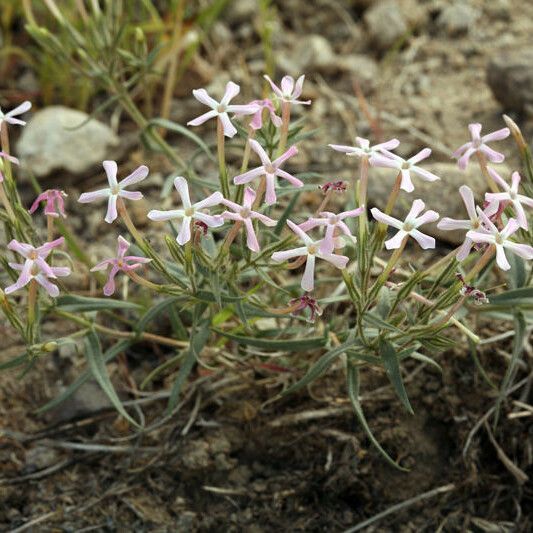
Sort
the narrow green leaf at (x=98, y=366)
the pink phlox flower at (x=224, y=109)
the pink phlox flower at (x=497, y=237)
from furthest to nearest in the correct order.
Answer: the narrow green leaf at (x=98, y=366) → the pink phlox flower at (x=224, y=109) → the pink phlox flower at (x=497, y=237)

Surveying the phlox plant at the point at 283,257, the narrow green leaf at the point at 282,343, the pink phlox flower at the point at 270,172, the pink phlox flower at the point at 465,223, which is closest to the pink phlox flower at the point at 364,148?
the phlox plant at the point at 283,257

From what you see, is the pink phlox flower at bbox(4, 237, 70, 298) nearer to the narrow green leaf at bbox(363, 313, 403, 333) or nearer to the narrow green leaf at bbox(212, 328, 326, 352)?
the narrow green leaf at bbox(212, 328, 326, 352)

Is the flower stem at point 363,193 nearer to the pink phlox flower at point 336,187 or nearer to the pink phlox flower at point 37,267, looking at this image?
the pink phlox flower at point 336,187

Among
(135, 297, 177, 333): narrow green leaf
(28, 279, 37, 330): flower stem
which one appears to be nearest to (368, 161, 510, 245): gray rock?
(135, 297, 177, 333): narrow green leaf

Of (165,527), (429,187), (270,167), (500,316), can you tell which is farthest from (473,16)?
(165,527)

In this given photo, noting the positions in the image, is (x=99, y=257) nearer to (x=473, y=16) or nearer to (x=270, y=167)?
(x=270, y=167)
